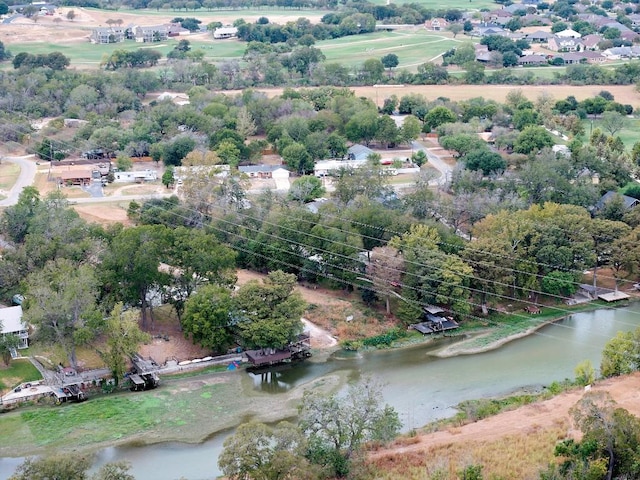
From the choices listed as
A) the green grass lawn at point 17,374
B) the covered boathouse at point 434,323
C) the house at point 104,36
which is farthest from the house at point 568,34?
the green grass lawn at point 17,374

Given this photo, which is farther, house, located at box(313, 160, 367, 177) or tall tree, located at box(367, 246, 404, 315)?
house, located at box(313, 160, 367, 177)

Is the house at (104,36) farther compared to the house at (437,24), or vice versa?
the house at (437,24)

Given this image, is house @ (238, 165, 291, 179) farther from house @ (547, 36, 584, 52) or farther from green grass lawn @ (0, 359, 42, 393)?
house @ (547, 36, 584, 52)

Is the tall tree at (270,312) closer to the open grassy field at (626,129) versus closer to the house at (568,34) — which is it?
the open grassy field at (626,129)

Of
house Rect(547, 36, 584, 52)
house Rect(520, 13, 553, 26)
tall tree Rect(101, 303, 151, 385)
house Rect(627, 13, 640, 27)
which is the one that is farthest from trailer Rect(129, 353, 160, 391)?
house Rect(627, 13, 640, 27)

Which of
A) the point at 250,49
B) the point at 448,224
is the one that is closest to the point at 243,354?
the point at 448,224

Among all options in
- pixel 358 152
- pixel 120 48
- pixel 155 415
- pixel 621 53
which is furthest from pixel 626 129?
pixel 120 48

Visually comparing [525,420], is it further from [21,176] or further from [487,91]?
[487,91]
